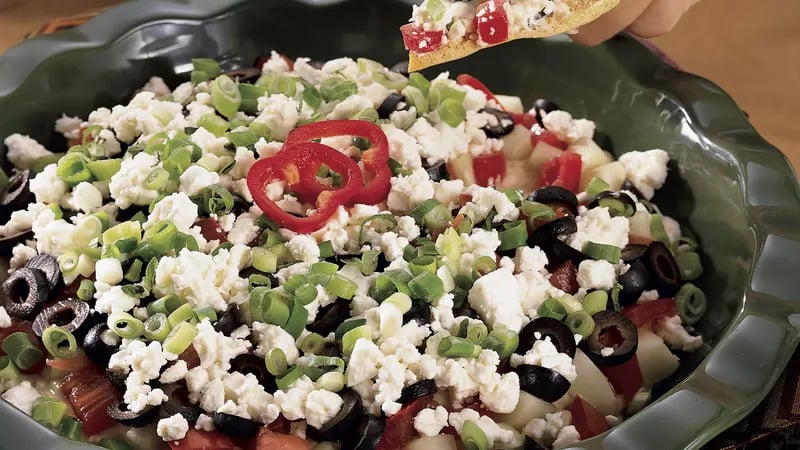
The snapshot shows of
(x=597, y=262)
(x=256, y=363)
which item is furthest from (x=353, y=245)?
(x=597, y=262)

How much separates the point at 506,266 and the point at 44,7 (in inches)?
147

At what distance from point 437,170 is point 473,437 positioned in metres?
1.02

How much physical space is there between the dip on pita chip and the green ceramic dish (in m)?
0.77

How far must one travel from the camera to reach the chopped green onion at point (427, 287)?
2.48 m

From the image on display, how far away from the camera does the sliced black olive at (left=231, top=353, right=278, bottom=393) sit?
2359 mm

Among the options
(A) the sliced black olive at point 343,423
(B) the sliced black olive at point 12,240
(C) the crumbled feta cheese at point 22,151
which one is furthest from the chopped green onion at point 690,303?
(C) the crumbled feta cheese at point 22,151

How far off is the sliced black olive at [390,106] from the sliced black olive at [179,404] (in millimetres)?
1275

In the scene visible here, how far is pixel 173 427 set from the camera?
2215mm

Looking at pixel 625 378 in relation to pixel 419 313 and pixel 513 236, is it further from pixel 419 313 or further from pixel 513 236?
pixel 419 313

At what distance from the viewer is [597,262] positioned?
2.76 metres

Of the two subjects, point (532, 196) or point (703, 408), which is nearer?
point (703, 408)

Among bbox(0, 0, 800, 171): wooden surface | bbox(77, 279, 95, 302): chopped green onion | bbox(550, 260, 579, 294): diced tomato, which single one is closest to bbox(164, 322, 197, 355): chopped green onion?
bbox(77, 279, 95, 302): chopped green onion

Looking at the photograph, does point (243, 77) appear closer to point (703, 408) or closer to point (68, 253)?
point (68, 253)

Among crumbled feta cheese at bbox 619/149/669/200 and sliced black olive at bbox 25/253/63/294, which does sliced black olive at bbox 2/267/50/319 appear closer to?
sliced black olive at bbox 25/253/63/294
